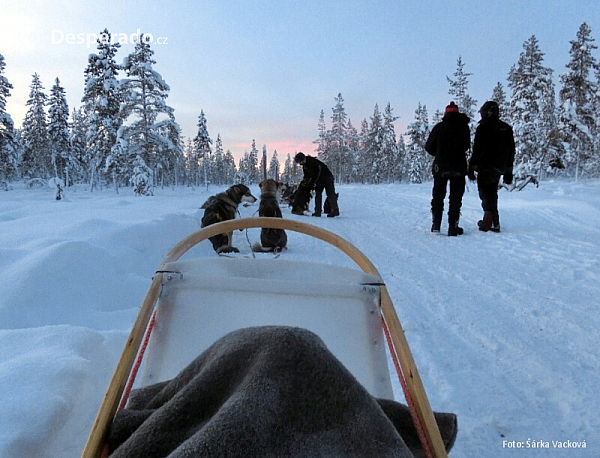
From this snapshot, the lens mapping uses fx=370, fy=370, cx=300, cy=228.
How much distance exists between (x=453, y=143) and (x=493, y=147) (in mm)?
652

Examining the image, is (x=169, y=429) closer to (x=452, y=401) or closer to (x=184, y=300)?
(x=184, y=300)

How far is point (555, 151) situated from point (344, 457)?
118ft

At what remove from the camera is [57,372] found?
5.58ft

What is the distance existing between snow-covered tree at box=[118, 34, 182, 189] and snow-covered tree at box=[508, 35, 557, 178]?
26044 millimetres

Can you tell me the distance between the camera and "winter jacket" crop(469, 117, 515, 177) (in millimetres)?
6320

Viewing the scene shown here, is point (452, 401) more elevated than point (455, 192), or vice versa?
point (455, 192)

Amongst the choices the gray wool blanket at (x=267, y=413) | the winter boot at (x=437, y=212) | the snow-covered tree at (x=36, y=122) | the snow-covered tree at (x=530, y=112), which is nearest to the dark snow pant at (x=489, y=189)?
the winter boot at (x=437, y=212)

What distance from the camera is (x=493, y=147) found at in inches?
251

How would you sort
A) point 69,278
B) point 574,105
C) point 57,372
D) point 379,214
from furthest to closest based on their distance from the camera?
point 574,105, point 379,214, point 69,278, point 57,372

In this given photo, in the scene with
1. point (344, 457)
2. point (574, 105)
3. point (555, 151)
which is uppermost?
point (574, 105)

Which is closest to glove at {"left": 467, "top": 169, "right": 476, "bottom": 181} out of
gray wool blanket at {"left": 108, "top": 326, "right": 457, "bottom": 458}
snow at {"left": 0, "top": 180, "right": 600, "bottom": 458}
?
snow at {"left": 0, "top": 180, "right": 600, "bottom": 458}

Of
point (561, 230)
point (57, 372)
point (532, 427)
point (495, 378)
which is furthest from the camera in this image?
point (561, 230)

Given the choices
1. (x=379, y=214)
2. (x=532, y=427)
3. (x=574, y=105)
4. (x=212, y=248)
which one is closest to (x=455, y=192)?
(x=379, y=214)

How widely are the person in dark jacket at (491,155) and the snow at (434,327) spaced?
0.88 m
